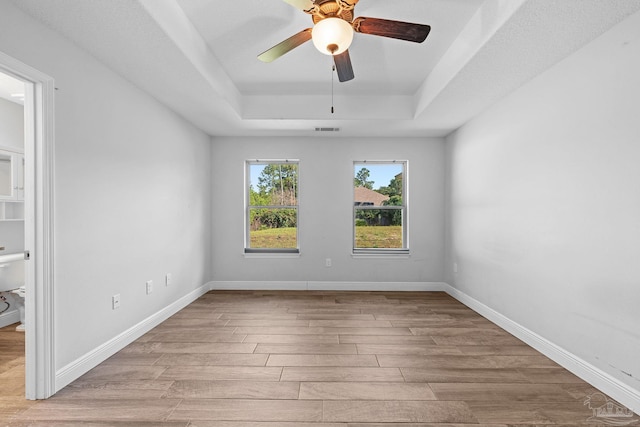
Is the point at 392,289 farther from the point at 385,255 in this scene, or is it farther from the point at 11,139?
the point at 11,139

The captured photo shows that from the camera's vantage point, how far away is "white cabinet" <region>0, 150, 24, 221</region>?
3229mm

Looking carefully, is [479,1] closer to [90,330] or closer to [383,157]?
[383,157]

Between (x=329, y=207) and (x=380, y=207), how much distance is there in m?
0.78

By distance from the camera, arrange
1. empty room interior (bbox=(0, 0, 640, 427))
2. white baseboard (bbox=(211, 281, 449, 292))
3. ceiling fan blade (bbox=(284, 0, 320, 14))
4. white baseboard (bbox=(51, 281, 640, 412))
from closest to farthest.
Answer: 1. ceiling fan blade (bbox=(284, 0, 320, 14))
2. empty room interior (bbox=(0, 0, 640, 427))
3. white baseboard (bbox=(51, 281, 640, 412))
4. white baseboard (bbox=(211, 281, 449, 292))

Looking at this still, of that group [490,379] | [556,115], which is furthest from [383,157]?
[490,379]

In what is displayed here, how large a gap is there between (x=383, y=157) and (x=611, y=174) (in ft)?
9.56

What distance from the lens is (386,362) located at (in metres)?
2.44

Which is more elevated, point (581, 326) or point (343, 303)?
point (581, 326)

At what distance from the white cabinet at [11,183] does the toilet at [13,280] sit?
0.43m

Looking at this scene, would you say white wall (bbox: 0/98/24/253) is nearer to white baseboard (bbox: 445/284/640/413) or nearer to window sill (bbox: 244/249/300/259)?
window sill (bbox: 244/249/300/259)

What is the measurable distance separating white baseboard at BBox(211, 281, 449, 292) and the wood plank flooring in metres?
1.27

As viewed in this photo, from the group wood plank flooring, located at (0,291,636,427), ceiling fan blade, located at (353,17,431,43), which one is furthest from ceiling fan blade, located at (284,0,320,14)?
wood plank flooring, located at (0,291,636,427)

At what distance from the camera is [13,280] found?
132 inches

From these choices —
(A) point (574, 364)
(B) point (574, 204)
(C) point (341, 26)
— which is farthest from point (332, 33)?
(A) point (574, 364)
